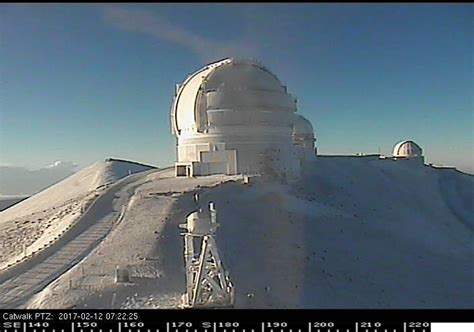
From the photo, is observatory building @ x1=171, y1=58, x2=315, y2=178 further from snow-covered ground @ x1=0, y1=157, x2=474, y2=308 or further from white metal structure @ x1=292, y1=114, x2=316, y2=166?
white metal structure @ x1=292, y1=114, x2=316, y2=166

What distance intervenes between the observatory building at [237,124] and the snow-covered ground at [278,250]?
60cm

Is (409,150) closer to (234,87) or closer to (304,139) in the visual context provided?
(304,139)

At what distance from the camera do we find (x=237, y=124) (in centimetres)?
991

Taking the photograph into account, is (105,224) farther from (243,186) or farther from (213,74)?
(213,74)

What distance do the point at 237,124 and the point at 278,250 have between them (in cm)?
398

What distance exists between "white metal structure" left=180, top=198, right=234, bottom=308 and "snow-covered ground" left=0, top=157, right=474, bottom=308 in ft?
0.85

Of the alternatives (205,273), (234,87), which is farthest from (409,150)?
(205,273)

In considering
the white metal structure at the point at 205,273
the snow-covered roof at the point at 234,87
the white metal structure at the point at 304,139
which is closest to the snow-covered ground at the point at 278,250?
the white metal structure at the point at 205,273

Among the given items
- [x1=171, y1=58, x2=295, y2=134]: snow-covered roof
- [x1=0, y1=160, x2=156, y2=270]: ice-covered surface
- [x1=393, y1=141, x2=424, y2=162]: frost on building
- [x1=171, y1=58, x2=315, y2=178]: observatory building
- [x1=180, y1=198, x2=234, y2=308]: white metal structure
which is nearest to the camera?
[x1=180, y1=198, x2=234, y2=308]: white metal structure

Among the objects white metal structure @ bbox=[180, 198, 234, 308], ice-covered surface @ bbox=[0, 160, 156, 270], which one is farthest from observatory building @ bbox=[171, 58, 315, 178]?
white metal structure @ bbox=[180, 198, 234, 308]

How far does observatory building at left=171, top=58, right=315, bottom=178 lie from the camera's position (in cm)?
974

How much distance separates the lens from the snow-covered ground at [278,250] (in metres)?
5.32

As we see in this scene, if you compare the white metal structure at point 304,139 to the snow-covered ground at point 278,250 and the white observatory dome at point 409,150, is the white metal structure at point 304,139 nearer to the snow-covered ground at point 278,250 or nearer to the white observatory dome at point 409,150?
the snow-covered ground at point 278,250

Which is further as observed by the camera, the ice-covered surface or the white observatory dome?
the white observatory dome
